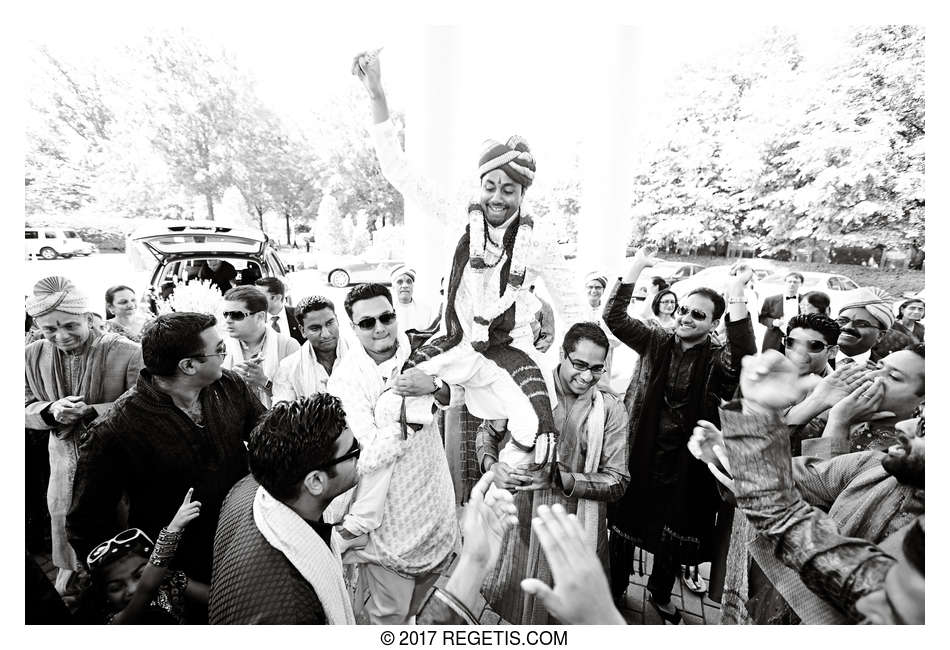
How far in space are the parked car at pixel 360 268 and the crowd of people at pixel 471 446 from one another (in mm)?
127

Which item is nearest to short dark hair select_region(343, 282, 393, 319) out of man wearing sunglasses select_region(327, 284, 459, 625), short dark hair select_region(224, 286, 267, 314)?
man wearing sunglasses select_region(327, 284, 459, 625)

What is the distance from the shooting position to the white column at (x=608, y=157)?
213 cm

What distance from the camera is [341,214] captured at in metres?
2.27

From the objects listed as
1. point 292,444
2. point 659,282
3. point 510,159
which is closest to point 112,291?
point 292,444

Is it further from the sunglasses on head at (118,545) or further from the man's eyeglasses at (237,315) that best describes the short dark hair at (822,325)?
the sunglasses on head at (118,545)

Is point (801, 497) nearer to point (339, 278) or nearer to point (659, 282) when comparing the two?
point (659, 282)

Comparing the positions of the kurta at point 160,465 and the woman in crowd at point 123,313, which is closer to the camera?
the kurta at point 160,465

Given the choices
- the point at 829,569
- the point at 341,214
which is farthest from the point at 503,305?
the point at 829,569

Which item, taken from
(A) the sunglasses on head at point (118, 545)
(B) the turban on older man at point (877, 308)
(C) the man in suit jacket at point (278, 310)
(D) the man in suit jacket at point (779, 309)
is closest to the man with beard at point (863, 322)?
(B) the turban on older man at point (877, 308)

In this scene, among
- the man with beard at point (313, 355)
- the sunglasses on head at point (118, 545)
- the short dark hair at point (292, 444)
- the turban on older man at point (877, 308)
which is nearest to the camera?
the short dark hair at point (292, 444)

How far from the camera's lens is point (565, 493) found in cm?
203

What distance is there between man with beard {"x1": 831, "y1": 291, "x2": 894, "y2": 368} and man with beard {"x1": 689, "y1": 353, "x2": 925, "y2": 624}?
0.90 meters

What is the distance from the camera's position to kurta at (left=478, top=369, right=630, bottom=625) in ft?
6.75
